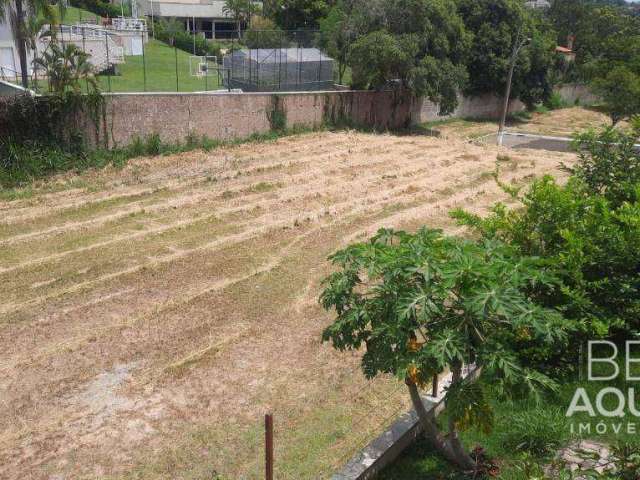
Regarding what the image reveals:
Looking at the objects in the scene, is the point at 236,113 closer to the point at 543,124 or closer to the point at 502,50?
the point at 502,50

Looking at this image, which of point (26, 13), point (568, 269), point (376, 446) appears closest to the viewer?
point (376, 446)

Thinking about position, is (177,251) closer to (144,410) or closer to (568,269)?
(144,410)

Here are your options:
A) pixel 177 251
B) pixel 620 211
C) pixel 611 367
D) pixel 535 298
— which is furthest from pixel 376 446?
pixel 177 251

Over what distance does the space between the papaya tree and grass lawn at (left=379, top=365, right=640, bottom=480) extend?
2.60 ft

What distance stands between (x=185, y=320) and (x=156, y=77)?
2292cm

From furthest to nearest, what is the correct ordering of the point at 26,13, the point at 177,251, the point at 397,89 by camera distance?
the point at 397,89, the point at 26,13, the point at 177,251

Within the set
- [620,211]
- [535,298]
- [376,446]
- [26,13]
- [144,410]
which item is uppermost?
[26,13]

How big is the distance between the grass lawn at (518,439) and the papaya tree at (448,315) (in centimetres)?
79

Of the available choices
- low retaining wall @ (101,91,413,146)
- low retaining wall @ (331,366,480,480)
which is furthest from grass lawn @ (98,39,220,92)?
low retaining wall @ (331,366,480,480)

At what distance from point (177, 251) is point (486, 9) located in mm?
25792

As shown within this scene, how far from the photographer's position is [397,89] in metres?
27.8

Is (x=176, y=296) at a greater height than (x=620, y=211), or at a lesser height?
lesser

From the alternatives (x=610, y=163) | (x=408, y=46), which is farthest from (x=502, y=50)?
(x=610, y=163)

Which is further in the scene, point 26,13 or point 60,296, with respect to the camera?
point 26,13
